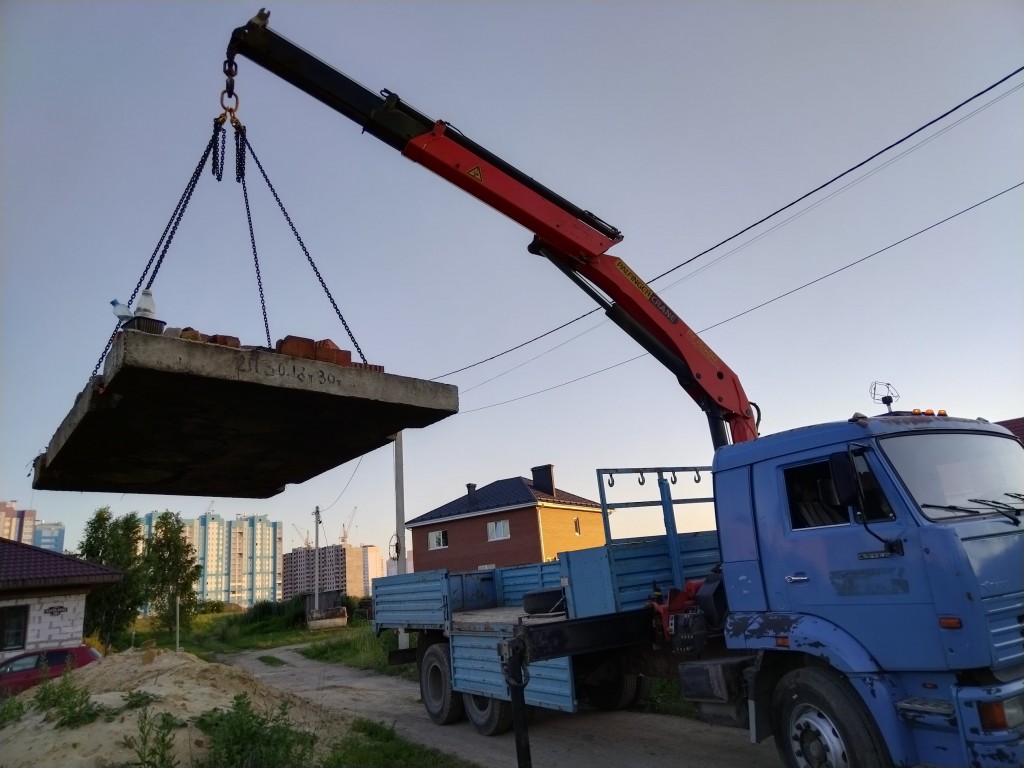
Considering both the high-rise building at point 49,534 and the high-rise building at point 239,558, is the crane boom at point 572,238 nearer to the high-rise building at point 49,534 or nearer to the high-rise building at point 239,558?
the high-rise building at point 239,558

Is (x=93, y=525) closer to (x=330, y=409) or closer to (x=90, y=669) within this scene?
(x=90, y=669)

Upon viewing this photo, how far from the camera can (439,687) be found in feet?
32.4

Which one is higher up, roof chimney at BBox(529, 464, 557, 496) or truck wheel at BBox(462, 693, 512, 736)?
roof chimney at BBox(529, 464, 557, 496)

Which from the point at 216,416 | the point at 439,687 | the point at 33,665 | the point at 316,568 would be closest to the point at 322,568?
the point at 316,568

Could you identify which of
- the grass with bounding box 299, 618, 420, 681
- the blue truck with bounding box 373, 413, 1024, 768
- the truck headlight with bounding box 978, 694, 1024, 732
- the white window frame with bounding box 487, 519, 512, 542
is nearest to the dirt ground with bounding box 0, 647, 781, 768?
the blue truck with bounding box 373, 413, 1024, 768

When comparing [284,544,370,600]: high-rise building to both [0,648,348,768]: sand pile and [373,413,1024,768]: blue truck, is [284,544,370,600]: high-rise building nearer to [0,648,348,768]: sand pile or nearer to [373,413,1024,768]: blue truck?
[0,648,348,768]: sand pile

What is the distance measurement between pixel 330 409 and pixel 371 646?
16.3 meters

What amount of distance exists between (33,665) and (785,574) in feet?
44.1

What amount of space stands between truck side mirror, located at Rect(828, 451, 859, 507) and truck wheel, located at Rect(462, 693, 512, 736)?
5.35 m

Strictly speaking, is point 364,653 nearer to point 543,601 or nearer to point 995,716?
point 543,601

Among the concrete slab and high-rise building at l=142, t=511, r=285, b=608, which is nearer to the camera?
the concrete slab

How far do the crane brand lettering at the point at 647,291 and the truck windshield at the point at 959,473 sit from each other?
137 inches

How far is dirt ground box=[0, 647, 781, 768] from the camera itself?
20.2 feet

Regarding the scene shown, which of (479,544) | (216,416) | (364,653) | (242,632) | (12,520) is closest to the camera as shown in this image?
(216,416)
